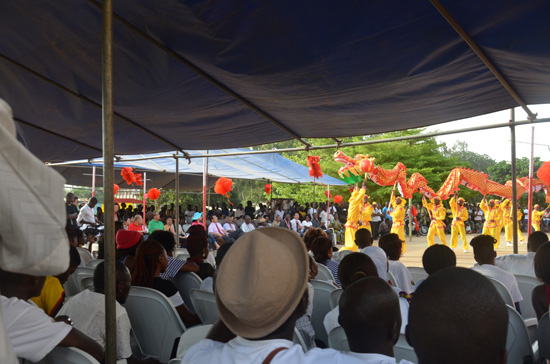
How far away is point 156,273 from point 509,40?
3080mm

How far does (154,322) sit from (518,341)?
2160 millimetres

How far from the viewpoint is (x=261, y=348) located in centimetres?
142

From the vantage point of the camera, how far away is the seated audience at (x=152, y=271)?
11.3ft

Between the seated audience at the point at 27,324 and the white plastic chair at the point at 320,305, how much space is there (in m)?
2.05

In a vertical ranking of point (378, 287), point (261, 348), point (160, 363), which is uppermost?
point (378, 287)

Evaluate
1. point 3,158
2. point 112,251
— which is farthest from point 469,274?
point 112,251

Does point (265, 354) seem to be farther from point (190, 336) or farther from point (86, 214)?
point (86, 214)

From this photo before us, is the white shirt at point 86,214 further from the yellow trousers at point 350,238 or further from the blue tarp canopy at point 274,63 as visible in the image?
the yellow trousers at point 350,238

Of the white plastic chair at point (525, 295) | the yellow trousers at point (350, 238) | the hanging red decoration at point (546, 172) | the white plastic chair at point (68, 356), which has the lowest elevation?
the yellow trousers at point (350, 238)

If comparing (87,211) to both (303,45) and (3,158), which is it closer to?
(303,45)

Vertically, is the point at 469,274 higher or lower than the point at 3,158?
lower

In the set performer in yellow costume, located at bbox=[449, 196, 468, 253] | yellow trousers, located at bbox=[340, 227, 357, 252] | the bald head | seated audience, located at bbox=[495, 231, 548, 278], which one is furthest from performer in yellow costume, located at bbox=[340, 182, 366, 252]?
the bald head

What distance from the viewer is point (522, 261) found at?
479cm

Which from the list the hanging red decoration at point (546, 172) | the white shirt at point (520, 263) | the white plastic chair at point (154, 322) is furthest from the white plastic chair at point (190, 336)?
the hanging red decoration at point (546, 172)
